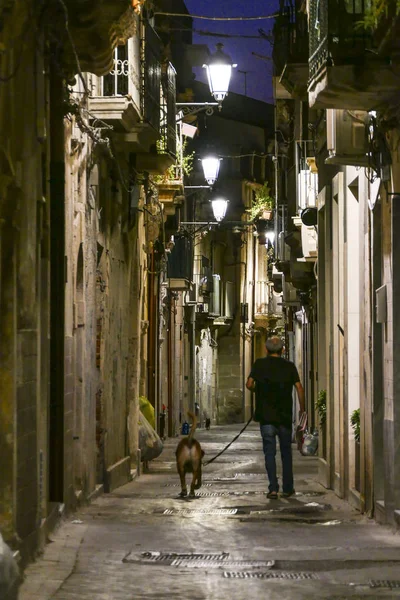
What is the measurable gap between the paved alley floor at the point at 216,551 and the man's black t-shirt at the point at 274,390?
98 cm

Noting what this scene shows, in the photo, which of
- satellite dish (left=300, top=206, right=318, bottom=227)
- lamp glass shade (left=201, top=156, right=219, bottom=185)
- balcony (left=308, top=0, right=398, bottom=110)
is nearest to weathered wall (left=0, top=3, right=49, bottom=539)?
balcony (left=308, top=0, right=398, bottom=110)

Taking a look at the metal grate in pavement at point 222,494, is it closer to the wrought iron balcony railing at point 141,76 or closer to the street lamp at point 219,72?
the wrought iron balcony railing at point 141,76

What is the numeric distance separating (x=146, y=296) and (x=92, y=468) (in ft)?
47.0

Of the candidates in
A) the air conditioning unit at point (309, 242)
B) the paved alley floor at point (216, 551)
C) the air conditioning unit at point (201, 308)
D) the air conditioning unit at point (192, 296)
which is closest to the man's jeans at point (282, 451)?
the paved alley floor at point (216, 551)

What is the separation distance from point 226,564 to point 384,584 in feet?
4.90

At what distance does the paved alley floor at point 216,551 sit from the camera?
9094mm

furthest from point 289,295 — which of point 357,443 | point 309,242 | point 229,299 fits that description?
point 229,299

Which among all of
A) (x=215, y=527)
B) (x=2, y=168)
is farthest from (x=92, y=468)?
(x=2, y=168)

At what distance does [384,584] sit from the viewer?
364 inches

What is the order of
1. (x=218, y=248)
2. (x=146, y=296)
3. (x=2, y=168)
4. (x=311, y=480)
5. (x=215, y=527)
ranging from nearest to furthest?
(x=2, y=168) → (x=215, y=527) → (x=311, y=480) → (x=146, y=296) → (x=218, y=248)

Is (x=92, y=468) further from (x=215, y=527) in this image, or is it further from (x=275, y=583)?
(x=275, y=583)

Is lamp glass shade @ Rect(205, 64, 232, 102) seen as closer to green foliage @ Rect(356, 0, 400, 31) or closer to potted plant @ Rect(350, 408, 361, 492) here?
potted plant @ Rect(350, 408, 361, 492)

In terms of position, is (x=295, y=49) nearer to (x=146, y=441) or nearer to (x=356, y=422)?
(x=146, y=441)

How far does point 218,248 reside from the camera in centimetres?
5919
